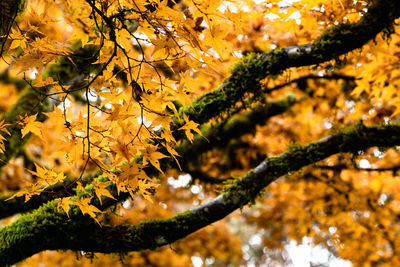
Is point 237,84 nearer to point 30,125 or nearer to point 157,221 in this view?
point 157,221

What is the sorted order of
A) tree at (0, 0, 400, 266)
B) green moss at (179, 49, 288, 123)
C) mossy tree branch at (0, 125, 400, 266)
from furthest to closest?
green moss at (179, 49, 288, 123), mossy tree branch at (0, 125, 400, 266), tree at (0, 0, 400, 266)

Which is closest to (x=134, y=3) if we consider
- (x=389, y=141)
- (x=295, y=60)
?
(x=295, y=60)

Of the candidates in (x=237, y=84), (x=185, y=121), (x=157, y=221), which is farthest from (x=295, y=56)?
(x=157, y=221)

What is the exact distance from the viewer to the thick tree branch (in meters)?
1.66

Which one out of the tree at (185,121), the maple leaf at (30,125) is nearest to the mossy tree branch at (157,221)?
the tree at (185,121)

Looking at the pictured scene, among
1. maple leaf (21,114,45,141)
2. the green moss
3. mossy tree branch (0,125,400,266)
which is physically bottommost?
mossy tree branch (0,125,400,266)

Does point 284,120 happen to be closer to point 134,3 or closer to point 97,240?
point 97,240

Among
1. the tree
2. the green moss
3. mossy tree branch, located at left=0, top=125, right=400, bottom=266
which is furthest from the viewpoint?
the green moss

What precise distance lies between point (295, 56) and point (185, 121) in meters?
0.91

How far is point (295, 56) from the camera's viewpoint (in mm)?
1794

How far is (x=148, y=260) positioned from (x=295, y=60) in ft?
12.8

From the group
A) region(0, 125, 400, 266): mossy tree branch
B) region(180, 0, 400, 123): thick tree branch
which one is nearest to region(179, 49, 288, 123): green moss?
region(180, 0, 400, 123): thick tree branch

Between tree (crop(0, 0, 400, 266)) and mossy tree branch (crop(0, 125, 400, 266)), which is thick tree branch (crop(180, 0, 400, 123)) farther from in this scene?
mossy tree branch (crop(0, 125, 400, 266))

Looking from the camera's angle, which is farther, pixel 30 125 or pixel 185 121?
pixel 185 121
